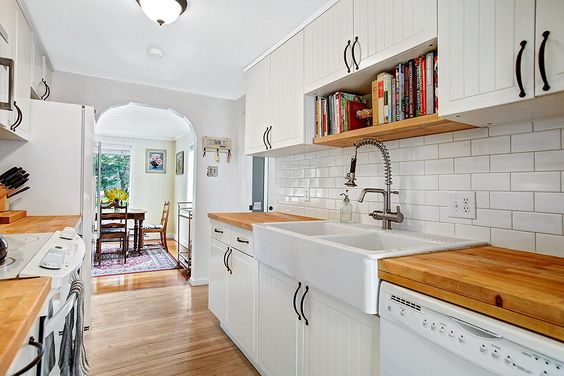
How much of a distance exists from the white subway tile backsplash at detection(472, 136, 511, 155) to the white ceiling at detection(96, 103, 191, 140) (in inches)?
142

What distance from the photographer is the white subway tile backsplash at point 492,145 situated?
1.28 m

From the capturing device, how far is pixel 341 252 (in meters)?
1.10

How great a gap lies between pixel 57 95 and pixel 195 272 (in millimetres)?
2352

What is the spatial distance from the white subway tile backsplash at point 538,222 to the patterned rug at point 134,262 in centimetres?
424

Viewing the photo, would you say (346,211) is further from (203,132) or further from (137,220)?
(137,220)

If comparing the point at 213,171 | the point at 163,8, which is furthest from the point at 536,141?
the point at 213,171

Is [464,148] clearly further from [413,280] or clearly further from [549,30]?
[413,280]

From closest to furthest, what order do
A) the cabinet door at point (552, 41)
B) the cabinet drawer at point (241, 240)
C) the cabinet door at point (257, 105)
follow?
the cabinet door at point (552, 41)
the cabinet drawer at point (241, 240)
the cabinet door at point (257, 105)

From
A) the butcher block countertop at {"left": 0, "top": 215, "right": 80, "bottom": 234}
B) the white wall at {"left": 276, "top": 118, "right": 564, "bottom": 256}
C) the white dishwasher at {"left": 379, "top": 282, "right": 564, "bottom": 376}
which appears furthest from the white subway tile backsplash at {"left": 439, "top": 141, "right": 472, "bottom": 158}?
the butcher block countertop at {"left": 0, "top": 215, "right": 80, "bottom": 234}

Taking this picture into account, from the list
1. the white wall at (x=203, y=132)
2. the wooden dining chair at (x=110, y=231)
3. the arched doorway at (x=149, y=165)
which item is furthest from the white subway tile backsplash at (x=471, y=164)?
the arched doorway at (x=149, y=165)

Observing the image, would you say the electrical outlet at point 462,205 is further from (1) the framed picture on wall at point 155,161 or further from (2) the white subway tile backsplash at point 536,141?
(1) the framed picture on wall at point 155,161

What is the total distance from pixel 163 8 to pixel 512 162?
2.03m

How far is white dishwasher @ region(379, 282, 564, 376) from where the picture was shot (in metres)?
0.62

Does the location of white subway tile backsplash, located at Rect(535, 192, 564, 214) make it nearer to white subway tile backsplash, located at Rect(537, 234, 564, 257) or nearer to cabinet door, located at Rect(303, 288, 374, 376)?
white subway tile backsplash, located at Rect(537, 234, 564, 257)
